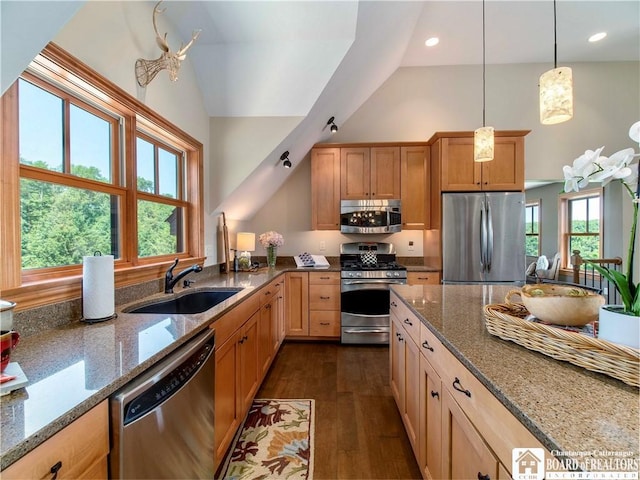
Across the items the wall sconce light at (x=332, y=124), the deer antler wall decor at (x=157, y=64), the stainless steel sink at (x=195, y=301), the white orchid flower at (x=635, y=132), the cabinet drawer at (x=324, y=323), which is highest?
the wall sconce light at (x=332, y=124)

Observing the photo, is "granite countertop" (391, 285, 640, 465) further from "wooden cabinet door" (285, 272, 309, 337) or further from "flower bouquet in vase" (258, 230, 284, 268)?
"flower bouquet in vase" (258, 230, 284, 268)

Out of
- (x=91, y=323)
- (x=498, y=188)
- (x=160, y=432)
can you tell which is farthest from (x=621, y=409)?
(x=498, y=188)

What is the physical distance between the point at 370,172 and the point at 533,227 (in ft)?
18.2

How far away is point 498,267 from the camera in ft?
10.2

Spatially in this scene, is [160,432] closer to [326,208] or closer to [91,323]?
[91,323]

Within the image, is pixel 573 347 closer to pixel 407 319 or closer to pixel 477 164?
pixel 407 319

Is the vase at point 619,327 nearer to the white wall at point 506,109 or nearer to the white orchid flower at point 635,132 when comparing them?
the white orchid flower at point 635,132

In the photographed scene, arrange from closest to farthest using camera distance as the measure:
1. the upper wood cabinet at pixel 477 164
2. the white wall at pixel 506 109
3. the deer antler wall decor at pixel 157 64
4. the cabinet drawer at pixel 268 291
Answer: the deer antler wall decor at pixel 157 64 → the cabinet drawer at pixel 268 291 → the upper wood cabinet at pixel 477 164 → the white wall at pixel 506 109

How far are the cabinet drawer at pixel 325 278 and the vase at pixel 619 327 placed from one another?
2.60 m

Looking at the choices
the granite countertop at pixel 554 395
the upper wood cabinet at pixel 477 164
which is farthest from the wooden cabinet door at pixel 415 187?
the granite countertop at pixel 554 395

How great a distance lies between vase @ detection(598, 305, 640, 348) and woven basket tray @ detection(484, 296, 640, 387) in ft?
0.21

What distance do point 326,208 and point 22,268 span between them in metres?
2.82

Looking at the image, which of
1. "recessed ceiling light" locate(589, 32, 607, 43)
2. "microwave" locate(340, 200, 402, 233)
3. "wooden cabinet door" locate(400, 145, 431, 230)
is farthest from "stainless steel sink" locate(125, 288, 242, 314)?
"recessed ceiling light" locate(589, 32, 607, 43)

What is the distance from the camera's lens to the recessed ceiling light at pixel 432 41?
3.22m
